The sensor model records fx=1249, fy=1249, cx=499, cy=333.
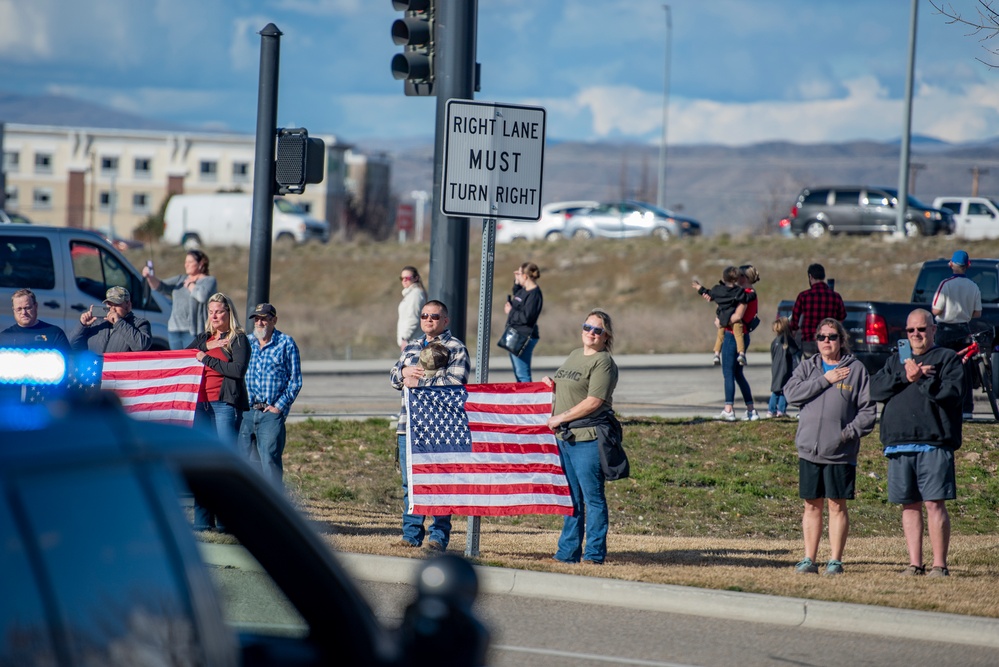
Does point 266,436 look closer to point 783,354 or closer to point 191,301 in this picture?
point 191,301

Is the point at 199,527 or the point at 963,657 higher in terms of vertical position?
the point at 199,527

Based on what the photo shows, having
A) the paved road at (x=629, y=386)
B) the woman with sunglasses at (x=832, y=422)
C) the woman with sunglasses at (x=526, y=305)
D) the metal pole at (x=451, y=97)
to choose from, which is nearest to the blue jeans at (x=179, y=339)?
the paved road at (x=629, y=386)

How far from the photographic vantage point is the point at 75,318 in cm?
1452

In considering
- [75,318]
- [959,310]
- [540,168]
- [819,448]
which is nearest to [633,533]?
[819,448]

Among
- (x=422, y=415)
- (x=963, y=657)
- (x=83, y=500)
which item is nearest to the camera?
(x=83, y=500)

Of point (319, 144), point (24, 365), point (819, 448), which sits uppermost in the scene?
point (319, 144)

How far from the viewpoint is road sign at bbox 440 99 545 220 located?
845 centimetres

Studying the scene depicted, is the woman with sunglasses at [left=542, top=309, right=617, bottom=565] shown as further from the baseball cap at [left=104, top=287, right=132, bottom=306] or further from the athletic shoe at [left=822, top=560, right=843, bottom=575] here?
the baseball cap at [left=104, top=287, right=132, bottom=306]

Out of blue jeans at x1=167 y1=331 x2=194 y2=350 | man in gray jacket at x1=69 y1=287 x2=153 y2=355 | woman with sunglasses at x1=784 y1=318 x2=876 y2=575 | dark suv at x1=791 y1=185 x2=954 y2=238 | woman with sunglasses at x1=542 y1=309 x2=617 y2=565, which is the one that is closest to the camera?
woman with sunglasses at x1=784 y1=318 x2=876 y2=575

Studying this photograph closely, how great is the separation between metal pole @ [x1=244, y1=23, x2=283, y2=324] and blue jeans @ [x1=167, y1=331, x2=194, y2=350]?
2.90m

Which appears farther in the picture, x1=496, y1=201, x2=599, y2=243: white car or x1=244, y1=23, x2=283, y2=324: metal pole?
x1=496, y1=201, x2=599, y2=243: white car

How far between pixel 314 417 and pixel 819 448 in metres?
8.43

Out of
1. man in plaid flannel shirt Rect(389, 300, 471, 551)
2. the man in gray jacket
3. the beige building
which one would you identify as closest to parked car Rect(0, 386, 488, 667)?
man in plaid flannel shirt Rect(389, 300, 471, 551)

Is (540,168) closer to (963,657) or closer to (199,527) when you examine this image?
(963,657)
